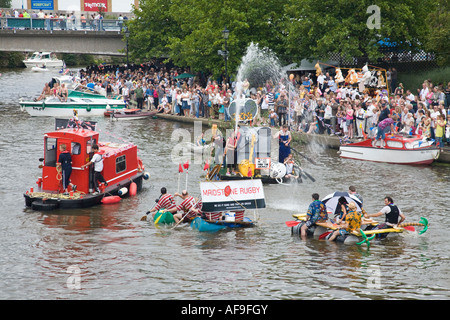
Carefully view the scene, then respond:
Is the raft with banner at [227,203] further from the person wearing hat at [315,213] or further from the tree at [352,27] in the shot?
the tree at [352,27]

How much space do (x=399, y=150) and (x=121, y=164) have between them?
12054 mm

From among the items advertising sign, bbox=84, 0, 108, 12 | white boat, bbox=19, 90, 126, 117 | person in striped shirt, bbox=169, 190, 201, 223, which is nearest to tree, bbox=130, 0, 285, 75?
white boat, bbox=19, 90, 126, 117

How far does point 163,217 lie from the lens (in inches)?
864

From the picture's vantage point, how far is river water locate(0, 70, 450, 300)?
16.6 metres

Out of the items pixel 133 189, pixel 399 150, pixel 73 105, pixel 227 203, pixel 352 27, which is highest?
pixel 352 27

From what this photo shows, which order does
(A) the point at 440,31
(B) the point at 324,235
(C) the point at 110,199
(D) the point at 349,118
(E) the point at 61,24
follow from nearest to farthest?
(B) the point at 324,235 → (C) the point at 110,199 → (D) the point at 349,118 → (A) the point at 440,31 → (E) the point at 61,24

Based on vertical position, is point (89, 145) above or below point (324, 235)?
above

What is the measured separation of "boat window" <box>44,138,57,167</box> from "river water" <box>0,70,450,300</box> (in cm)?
174

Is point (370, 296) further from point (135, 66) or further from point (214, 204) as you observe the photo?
point (135, 66)

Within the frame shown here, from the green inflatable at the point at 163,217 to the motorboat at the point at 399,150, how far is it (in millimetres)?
12538

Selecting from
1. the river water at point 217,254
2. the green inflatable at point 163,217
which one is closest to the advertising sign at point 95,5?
the river water at point 217,254

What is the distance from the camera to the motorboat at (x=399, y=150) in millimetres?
30266

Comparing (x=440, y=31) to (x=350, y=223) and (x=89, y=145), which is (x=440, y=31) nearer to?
(x=350, y=223)

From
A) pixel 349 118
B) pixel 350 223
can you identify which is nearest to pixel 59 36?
pixel 349 118
